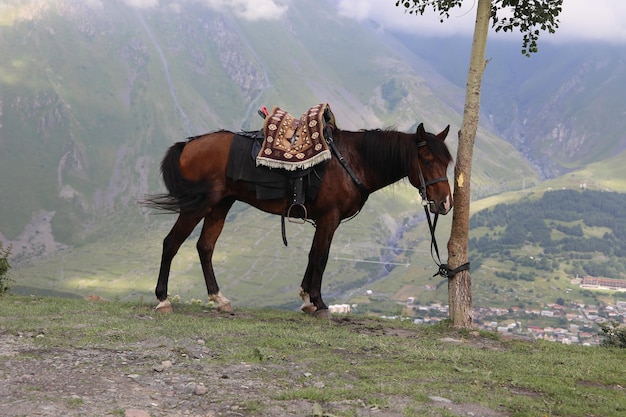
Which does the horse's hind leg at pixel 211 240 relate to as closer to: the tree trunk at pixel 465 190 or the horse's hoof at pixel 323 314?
the horse's hoof at pixel 323 314

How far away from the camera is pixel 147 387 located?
20.8ft

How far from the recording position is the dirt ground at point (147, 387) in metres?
5.71

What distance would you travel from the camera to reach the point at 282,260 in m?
192

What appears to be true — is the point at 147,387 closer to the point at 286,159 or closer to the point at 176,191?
the point at 286,159

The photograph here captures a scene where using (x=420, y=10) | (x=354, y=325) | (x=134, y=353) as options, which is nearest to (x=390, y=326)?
(x=354, y=325)

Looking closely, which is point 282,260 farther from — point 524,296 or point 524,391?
point 524,391

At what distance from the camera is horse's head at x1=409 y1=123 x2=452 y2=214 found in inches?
413

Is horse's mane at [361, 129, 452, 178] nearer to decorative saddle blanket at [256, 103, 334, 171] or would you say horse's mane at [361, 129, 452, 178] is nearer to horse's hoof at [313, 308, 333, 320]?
decorative saddle blanket at [256, 103, 334, 171]

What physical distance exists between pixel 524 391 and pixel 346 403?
2.05m

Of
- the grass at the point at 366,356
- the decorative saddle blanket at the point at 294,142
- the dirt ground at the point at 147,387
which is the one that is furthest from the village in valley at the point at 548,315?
the dirt ground at the point at 147,387

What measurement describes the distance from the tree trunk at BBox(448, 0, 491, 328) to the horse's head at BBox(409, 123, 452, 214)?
2.68ft

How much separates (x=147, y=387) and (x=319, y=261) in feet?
16.4

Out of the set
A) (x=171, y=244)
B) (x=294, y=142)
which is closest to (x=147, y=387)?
(x=171, y=244)

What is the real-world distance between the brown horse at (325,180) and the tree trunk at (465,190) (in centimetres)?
80
